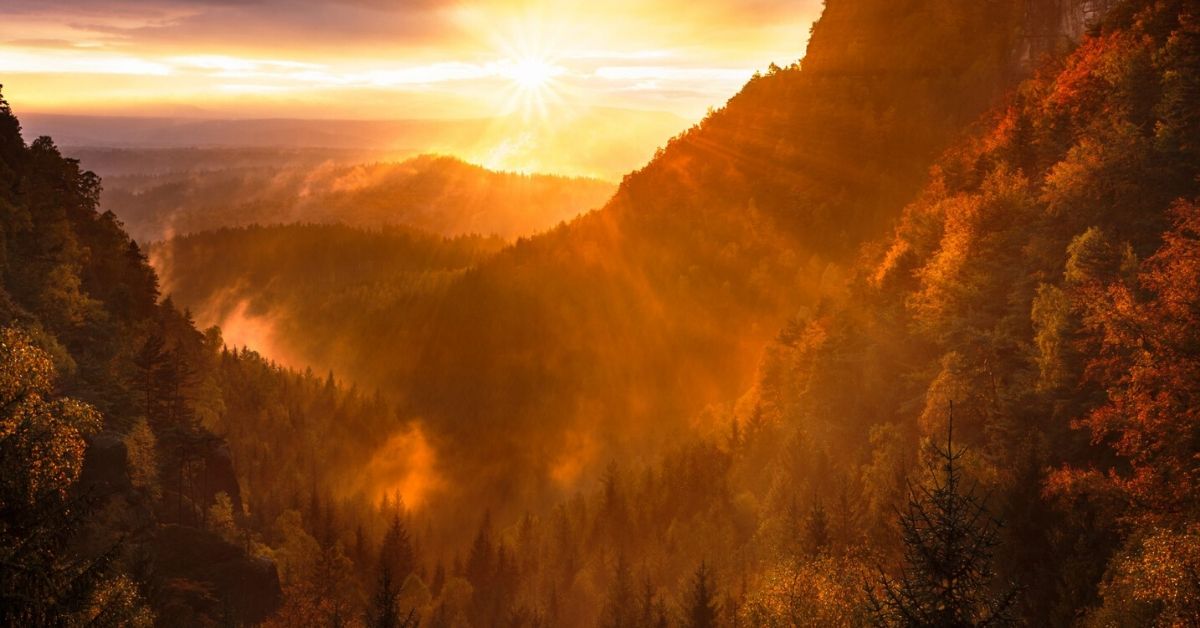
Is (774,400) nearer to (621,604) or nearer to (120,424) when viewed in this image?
(621,604)

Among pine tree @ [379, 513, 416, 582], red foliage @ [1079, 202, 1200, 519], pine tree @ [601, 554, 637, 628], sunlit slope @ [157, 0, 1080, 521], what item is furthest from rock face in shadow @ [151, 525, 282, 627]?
sunlit slope @ [157, 0, 1080, 521]

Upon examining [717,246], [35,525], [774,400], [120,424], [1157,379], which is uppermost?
[35,525]

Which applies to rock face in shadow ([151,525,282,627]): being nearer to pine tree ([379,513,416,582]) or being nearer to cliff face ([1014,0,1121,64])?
pine tree ([379,513,416,582])

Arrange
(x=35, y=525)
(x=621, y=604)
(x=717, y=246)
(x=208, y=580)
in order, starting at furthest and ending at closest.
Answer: (x=717, y=246) → (x=621, y=604) → (x=208, y=580) → (x=35, y=525)

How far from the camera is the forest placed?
2816 cm

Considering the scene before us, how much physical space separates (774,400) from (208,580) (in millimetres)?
51415

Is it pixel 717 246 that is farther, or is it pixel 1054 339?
pixel 717 246

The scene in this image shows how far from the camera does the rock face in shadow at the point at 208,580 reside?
46.8m

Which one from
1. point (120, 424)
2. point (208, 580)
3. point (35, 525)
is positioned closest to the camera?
point (35, 525)

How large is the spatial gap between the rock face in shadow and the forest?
28 centimetres

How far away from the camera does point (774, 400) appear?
242 feet

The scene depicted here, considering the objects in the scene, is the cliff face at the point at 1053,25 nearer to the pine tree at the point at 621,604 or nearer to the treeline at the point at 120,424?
the pine tree at the point at 621,604

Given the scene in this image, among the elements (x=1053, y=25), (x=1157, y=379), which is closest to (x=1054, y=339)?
(x=1157, y=379)

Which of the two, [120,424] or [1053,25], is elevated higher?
[1053,25]
